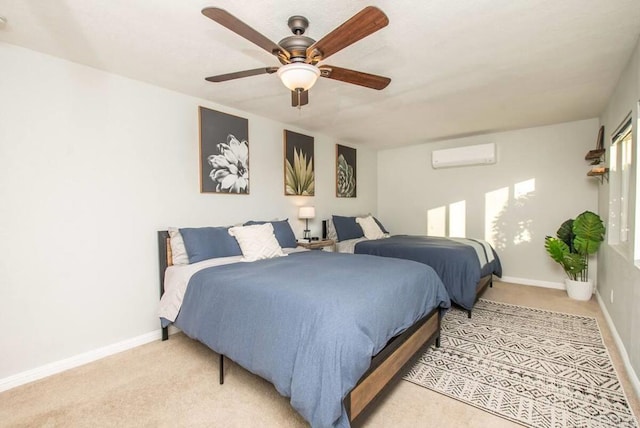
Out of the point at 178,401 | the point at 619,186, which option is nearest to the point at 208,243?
the point at 178,401

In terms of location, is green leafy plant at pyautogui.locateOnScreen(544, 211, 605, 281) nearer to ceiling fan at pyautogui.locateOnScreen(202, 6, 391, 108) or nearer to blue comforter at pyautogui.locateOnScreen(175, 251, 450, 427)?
blue comforter at pyautogui.locateOnScreen(175, 251, 450, 427)

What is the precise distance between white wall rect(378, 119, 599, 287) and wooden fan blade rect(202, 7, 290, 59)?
4.25 m

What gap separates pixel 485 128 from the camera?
4.43 m

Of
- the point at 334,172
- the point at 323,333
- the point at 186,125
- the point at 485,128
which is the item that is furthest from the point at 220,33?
the point at 485,128

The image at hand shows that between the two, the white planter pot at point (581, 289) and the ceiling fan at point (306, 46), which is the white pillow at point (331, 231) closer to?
the ceiling fan at point (306, 46)

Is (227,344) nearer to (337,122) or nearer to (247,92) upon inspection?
(247,92)

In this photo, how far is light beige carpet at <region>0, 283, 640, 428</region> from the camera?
1.71 metres

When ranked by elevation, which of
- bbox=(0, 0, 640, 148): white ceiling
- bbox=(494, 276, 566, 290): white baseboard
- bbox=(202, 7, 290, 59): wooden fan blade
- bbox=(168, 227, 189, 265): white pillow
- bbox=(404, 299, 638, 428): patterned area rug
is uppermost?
bbox=(0, 0, 640, 148): white ceiling

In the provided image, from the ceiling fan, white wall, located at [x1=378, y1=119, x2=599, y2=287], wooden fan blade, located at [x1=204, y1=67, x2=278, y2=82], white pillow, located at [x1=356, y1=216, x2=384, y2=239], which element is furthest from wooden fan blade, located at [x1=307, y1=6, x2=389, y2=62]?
white wall, located at [x1=378, y1=119, x2=599, y2=287]

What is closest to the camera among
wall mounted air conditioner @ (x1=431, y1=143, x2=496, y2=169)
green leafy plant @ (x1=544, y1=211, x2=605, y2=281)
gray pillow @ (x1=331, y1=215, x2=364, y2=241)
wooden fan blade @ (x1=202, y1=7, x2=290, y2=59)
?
wooden fan blade @ (x1=202, y1=7, x2=290, y2=59)

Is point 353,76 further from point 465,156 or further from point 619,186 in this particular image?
point 465,156

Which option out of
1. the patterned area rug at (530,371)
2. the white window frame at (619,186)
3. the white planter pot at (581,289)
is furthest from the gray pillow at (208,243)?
the white planter pot at (581,289)

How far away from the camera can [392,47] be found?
215 cm

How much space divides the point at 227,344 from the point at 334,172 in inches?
141
